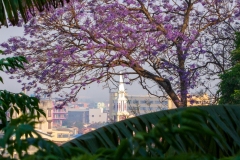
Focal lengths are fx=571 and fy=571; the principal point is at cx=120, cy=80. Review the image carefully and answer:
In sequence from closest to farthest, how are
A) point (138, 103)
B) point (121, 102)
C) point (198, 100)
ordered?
1. point (198, 100)
2. point (138, 103)
3. point (121, 102)

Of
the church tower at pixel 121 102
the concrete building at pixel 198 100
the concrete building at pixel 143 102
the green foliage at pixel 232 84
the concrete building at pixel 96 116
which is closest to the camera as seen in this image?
the green foliage at pixel 232 84

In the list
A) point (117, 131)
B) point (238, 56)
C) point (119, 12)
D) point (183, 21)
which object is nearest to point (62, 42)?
point (119, 12)

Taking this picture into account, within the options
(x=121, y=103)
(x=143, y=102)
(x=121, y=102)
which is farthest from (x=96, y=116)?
(x=143, y=102)

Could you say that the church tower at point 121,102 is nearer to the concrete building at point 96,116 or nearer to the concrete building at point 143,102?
the concrete building at point 143,102

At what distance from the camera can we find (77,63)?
40.1ft

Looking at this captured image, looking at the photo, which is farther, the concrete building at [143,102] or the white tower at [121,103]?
the white tower at [121,103]

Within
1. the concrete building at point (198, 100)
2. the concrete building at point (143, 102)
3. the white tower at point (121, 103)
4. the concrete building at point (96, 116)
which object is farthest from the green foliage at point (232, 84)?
the concrete building at point (96, 116)

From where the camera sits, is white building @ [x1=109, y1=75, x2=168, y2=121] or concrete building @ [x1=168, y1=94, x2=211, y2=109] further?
white building @ [x1=109, y1=75, x2=168, y2=121]

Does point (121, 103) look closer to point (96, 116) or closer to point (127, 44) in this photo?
point (127, 44)

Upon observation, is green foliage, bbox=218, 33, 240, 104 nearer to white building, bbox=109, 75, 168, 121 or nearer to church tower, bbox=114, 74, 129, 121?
white building, bbox=109, 75, 168, 121

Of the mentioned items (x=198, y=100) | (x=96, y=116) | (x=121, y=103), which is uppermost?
(x=96, y=116)

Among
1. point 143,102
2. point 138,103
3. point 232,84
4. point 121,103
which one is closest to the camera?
point 232,84

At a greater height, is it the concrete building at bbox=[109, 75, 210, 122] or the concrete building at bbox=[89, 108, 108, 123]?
the concrete building at bbox=[89, 108, 108, 123]

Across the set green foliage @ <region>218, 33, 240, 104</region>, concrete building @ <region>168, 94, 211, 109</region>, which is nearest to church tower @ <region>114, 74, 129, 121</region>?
concrete building @ <region>168, 94, 211, 109</region>
